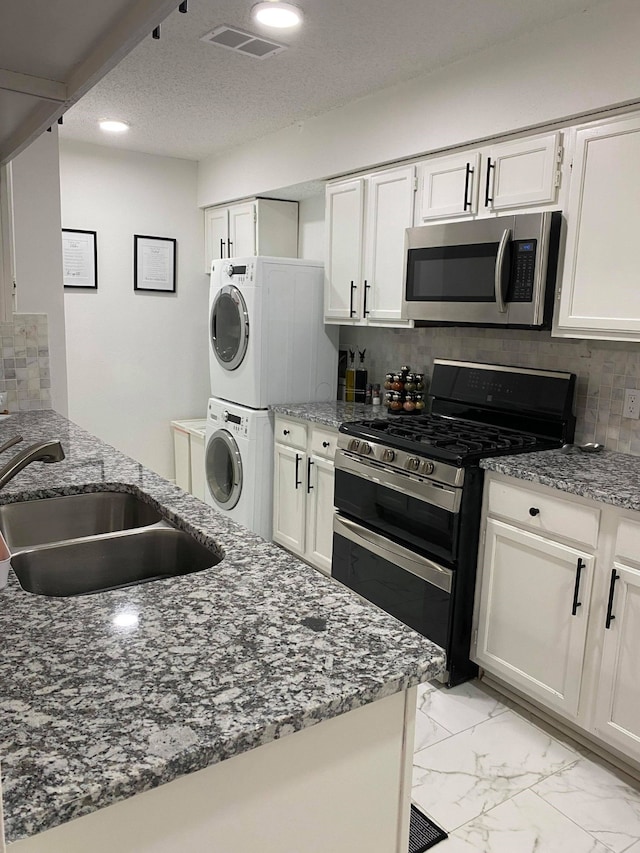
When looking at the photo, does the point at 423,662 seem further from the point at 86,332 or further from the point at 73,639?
the point at 86,332

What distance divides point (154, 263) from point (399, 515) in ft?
9.78

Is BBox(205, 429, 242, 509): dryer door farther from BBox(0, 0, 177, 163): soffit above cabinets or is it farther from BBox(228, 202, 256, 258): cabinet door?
BBox(0, 0, 177, 163): soffit above cabinets

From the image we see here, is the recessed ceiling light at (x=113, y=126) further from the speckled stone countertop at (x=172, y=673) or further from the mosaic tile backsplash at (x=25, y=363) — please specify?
the speckled stone countertop at (x=172, y=673)

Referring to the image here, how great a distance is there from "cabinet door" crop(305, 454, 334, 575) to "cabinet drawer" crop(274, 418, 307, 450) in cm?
12

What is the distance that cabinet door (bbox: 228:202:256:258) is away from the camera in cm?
448

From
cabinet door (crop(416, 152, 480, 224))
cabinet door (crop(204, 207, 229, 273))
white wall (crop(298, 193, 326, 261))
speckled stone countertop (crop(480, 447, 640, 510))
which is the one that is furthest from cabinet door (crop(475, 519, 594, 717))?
cabinet door (crop(204, 207, 229, 273))

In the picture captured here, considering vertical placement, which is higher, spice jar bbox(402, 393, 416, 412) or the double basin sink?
spice jar bbox(402, 393, 416, 412)

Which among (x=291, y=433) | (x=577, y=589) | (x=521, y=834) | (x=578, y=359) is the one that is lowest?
(x=521, y=834)

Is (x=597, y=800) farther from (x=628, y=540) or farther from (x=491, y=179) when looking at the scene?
(x=491, y=179)

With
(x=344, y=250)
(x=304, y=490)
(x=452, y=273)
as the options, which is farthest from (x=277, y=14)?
(x=304, y=490)

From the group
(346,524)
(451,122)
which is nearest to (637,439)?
(346,524)

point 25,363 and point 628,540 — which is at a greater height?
point 25,363

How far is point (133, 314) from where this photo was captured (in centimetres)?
486

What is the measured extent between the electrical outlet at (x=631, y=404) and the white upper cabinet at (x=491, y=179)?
2.62ft
